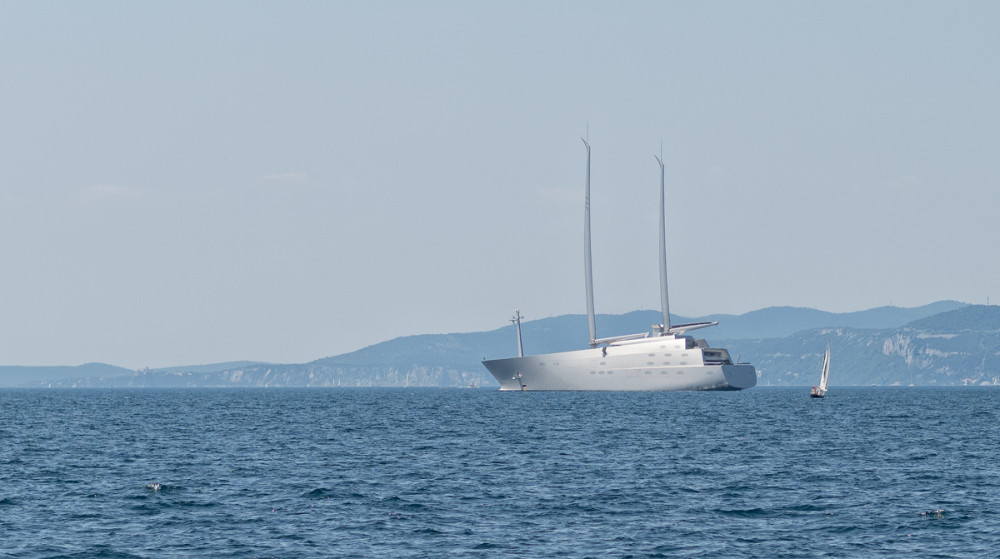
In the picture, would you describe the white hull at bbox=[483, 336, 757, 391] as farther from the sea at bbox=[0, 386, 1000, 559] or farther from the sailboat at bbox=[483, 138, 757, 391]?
the sea at bbox=[0, 386, 1000, 559]

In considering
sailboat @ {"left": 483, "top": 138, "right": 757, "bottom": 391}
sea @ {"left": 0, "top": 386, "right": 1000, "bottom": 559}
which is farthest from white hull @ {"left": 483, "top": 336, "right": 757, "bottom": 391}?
sea @ {"left": 0, "top": 386, "right": 1000, "bottom": 559}

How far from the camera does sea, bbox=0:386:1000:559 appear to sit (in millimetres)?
37000

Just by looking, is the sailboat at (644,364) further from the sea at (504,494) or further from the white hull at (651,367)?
the sea at (504,494)

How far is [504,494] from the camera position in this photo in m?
48.3

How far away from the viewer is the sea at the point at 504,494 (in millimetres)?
37000

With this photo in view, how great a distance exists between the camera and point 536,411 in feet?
412

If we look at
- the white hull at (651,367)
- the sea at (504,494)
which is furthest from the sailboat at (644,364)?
the sea at (504,494)

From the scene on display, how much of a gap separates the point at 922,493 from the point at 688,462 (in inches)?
592

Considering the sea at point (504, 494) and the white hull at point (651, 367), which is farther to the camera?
the white hull at point (651, 367)

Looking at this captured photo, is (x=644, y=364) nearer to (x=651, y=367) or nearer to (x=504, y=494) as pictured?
(x=651, y=367)

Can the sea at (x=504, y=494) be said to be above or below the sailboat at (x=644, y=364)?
below

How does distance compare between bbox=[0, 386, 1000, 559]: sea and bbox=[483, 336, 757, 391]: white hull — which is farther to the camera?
bbox=[483, 336, 757, 391]: white hull

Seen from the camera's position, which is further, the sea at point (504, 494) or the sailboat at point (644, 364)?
the sailboat at point (644, 364)

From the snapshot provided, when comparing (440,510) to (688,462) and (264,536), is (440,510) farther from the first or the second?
(688,462)
